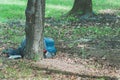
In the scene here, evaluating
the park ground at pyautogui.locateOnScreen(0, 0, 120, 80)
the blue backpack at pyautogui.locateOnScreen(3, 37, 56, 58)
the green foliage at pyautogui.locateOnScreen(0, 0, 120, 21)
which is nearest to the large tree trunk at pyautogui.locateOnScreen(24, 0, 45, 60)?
the park ground at pyautogui.locateOnScreen(0, 0, 120, 80)

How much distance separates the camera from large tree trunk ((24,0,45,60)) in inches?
396

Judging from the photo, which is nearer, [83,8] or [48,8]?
[83,8]

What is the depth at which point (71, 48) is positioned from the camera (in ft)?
39.4

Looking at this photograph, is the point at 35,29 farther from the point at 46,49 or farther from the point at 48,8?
the point at 48,8

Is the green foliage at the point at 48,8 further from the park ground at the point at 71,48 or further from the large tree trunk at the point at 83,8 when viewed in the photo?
the large tree trunk at the point at 83,8

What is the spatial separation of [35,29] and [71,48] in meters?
2.21

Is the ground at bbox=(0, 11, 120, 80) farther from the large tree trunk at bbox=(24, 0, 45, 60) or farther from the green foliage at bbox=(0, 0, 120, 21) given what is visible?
the green foliage at bbox=(0, 0, 120, 21)

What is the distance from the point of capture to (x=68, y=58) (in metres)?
10.6

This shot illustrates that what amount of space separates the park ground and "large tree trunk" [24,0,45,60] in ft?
0.86

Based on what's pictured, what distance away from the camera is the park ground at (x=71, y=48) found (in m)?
9.00

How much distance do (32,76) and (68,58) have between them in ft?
6.51

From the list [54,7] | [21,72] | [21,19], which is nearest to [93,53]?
A: [21,72]

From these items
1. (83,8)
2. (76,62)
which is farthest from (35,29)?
(83,8)

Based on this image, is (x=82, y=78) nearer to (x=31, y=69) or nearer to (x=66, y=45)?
(x=31, y=69)
